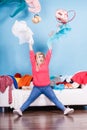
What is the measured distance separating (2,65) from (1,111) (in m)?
1.10

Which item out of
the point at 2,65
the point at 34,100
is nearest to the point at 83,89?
the point at 34,100

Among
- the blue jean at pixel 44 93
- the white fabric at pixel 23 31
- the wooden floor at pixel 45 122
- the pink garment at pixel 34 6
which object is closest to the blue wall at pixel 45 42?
the pink garment at pixel 34 6

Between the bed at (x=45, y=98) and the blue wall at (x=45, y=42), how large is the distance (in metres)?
0.88

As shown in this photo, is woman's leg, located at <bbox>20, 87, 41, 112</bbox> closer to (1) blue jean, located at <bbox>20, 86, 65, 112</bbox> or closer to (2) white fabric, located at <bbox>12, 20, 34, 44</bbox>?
(1) blue jean, located at <bbox>20, 86, 65, 112</bbox>

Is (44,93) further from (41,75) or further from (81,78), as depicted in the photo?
(81,78)

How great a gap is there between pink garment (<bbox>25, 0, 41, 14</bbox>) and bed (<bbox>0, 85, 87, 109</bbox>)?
1397mm

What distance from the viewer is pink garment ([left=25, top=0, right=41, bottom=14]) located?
16.6 ft

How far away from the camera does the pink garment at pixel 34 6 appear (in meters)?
5.05

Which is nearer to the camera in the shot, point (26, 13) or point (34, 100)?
point (34, 100)

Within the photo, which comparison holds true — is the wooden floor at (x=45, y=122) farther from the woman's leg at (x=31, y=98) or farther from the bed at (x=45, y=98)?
the bed at (x=45, y=98)

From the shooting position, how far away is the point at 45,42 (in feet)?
18.2

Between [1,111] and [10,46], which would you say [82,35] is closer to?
[10,46]

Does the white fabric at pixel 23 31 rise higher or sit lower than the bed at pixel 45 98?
higher

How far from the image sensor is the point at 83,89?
4676mm
